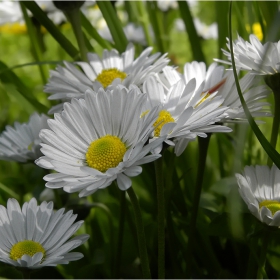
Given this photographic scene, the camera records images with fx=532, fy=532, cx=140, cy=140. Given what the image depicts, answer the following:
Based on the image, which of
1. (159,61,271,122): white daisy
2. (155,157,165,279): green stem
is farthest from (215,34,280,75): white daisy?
(155,157,165,279): green stem

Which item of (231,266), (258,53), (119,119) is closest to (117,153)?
(119,119)

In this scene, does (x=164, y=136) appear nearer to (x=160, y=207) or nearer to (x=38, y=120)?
(x=160, y=207)

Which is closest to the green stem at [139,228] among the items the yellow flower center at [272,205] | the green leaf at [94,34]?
the yellow flower center at [272,205]

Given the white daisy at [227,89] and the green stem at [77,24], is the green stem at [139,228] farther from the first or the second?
the green stem at [77,24]

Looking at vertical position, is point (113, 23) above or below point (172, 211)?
above

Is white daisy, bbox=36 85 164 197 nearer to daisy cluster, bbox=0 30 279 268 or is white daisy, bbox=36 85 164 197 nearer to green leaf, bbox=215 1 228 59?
daisy cluster, bbox=0 30 279 268

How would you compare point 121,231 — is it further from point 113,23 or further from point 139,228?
point 113,23

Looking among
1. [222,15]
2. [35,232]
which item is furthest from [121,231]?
[222,15]
